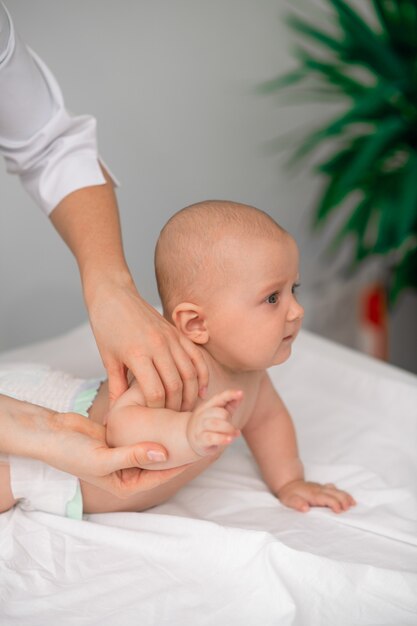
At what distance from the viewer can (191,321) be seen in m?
1.11

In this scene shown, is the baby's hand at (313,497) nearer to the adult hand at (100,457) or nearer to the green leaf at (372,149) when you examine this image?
the adult hand at (100,457)

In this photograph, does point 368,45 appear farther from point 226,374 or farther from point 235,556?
point 235,556

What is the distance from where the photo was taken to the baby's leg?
43.9 inches

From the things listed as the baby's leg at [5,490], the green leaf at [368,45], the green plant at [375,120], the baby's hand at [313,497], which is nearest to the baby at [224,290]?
the baby's leg at [5,490]

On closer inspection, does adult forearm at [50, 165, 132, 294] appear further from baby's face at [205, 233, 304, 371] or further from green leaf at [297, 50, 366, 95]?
green leaf at [297, 50, 366, 95]

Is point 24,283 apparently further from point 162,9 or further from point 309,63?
point 309,63

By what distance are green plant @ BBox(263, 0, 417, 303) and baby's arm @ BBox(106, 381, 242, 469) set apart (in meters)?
1.22

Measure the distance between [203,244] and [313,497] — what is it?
46 cm

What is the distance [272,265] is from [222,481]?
1.39ft

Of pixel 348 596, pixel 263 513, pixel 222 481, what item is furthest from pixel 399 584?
pixel 222 481

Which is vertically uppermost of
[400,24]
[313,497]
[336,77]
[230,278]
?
[400,24]

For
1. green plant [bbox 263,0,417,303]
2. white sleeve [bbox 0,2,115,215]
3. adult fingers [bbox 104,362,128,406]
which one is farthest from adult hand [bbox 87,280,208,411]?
green plant [bbox 263,0,417,303]

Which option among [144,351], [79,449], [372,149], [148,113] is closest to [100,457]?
[79,449]

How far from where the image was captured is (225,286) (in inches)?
42.6
